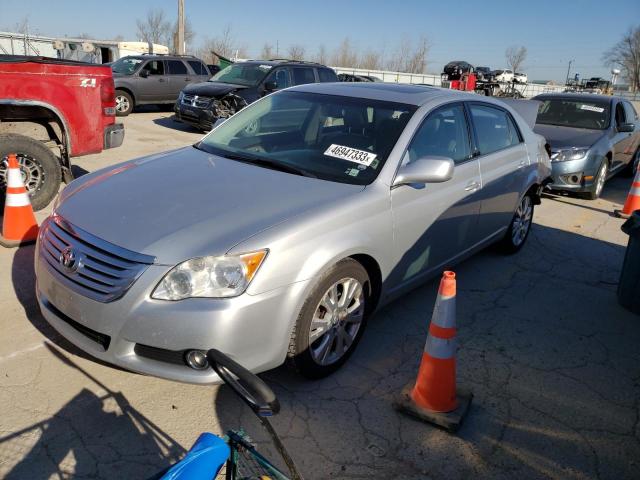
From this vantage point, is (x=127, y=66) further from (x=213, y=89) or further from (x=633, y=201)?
(x=633, y=201)

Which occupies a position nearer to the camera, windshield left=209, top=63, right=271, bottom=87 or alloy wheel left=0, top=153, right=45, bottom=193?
alloy wheel left=0, top=153, right=45, bottom=193

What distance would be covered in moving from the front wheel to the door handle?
115cm

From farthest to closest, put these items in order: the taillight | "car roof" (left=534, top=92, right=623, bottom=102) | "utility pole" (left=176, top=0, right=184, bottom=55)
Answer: "utility pole" (left=176, top=0, right=184, bottom=55), "car roof" (left=534, top=92, right=623, bottom=102), the taillight

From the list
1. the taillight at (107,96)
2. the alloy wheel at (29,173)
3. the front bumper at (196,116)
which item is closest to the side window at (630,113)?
the front bumper at (196,116)

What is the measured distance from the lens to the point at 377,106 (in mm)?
3768

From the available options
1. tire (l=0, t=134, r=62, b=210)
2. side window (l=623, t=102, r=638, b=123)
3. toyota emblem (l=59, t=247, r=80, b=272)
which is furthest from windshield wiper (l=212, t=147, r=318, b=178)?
side window (l=623, t=102, r=638, b=123)

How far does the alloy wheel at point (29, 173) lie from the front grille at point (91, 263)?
3084 mm

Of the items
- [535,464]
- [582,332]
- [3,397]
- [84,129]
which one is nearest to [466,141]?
[582,332]

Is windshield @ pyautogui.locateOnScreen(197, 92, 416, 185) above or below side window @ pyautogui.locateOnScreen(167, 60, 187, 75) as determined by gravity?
below

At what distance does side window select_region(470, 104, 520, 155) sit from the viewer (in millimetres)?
4371

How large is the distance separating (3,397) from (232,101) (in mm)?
9452

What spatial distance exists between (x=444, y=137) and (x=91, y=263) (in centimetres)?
262

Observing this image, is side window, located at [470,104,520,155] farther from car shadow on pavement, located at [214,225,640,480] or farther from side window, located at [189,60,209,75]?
side window, located at [189,60,209,75]

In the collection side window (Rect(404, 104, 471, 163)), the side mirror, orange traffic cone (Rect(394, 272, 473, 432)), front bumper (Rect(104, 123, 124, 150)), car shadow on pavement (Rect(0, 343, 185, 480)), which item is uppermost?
side window (Rect(404, 104, 471, 163))
